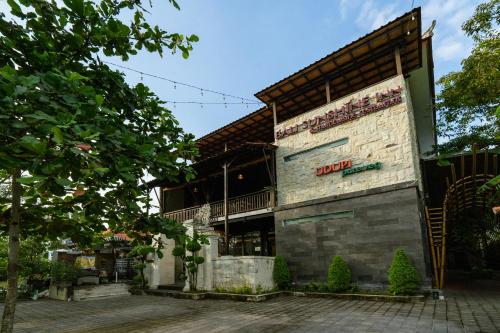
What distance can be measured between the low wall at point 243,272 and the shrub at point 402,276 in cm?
454

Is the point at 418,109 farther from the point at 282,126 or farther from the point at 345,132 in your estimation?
the point at 282,126

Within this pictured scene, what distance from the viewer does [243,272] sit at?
12352 mm

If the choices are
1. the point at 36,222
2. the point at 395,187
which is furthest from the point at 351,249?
the point at 36,222

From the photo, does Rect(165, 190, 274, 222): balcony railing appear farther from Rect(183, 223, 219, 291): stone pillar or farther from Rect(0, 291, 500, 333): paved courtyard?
Rect(0, 291, 500, 333): paved courtyard

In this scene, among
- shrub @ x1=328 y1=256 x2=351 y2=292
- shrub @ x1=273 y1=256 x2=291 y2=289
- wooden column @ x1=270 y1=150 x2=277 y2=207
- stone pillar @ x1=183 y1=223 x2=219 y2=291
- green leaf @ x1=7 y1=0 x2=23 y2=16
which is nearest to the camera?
green leaf @ x1=7 y1=0 x2=23 y2=16

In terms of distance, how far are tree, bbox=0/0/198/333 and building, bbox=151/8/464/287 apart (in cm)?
893

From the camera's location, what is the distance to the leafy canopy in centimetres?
257

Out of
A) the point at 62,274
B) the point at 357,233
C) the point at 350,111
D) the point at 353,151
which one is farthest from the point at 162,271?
the point at 350,111

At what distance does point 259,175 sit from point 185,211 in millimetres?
4951

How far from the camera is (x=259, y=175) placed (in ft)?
65.6

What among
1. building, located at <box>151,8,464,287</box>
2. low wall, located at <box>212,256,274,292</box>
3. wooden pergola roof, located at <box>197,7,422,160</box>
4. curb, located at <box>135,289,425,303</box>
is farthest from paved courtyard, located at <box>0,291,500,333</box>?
wooden pergola roof, located at <box>197,7,422,160</box>

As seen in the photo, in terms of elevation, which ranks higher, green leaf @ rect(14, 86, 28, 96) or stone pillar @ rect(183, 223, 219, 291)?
green leaf @ rect(14, 86, 28, 96)

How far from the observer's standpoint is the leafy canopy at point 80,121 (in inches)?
101

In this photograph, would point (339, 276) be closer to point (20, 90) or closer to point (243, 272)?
point (243, 272)
